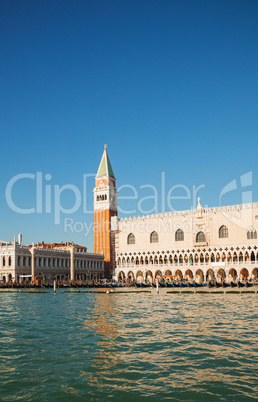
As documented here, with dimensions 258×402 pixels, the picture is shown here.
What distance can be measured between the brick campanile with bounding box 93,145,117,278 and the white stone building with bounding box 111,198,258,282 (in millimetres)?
11118

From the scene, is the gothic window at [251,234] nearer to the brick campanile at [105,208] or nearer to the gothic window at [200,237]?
the gothic window at [200,237]

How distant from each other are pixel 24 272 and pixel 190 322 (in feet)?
165

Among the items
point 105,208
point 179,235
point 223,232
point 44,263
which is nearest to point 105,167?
point 105,208

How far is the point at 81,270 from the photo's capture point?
75.2 metres

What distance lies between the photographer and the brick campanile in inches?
3184

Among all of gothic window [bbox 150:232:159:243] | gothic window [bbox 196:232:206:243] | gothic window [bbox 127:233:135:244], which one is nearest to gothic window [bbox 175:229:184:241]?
gothic window [bbox 196:232:206:243]

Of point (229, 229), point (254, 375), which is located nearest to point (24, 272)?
point (229, 229)

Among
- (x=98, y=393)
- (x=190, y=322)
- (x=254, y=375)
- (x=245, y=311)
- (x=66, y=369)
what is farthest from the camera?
(x=245, y=311)

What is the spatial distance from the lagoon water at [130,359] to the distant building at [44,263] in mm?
44660

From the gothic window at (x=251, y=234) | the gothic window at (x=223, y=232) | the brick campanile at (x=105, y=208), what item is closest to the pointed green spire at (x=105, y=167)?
the brick campanile at (x=105, y=208)

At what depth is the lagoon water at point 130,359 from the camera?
8258mm

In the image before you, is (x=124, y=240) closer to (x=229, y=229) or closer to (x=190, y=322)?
(x=229, y=229)

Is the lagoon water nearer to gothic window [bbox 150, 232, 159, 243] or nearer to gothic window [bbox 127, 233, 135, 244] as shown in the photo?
gothic window [bbox 150, 232, 159, 243]

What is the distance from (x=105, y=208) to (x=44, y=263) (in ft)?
60.4
